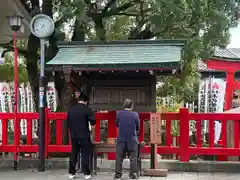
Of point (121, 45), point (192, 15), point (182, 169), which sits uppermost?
point (192, 15)

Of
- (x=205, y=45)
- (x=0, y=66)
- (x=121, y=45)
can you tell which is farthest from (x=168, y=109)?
(x=121, y=45)

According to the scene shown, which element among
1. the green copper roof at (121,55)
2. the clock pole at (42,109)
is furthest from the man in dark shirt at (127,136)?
the clock pole at (42,109)

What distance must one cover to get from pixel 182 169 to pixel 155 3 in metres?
3.93

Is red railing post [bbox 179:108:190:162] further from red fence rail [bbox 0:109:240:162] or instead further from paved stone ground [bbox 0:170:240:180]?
paved stone ground [bbox 0:170:240:180]

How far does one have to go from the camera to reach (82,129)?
348 inches

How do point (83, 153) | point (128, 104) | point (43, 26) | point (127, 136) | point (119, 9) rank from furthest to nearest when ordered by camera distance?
point (119, 9), point (43, 26), point (83, 153), point (128, 104), point (127, 136)

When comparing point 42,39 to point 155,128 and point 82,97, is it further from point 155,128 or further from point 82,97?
point 155,128

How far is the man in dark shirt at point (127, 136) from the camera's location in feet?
28.5

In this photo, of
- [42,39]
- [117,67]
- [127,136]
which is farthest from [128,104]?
[42,39]

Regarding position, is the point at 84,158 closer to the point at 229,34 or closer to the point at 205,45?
the point at 205,45

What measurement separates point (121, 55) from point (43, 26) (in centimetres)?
202

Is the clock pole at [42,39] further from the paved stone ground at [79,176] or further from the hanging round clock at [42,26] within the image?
the paved stone ground at [79,176]

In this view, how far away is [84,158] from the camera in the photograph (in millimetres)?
8922

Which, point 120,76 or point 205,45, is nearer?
point 120,76
